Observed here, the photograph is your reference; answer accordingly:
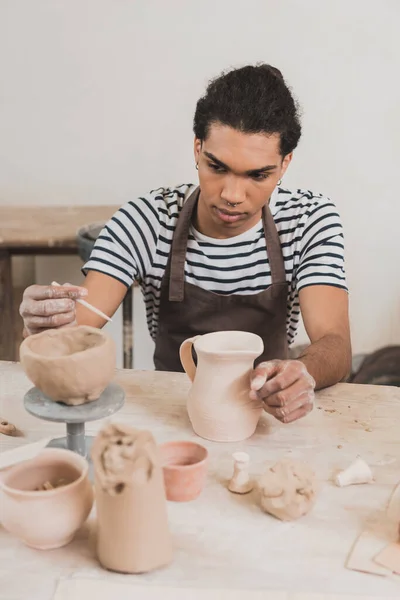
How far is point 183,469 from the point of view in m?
1.08

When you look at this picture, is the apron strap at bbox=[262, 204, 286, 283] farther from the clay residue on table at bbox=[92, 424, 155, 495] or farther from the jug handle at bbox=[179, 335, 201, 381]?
the clay residue on table at bbox=[92, 424, 155, 495]

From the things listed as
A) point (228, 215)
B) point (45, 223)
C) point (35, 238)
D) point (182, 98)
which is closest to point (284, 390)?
point (228, 215)

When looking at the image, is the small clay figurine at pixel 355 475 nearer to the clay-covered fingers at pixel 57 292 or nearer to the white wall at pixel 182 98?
the clay-covered fingers at pixel 57 292

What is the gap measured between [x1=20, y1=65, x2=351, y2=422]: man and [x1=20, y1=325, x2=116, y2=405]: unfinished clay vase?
0.60 m

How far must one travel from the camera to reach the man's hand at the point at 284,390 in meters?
1.27

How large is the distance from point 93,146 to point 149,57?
0.52 m

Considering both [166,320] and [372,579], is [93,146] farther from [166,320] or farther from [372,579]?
[372,579]

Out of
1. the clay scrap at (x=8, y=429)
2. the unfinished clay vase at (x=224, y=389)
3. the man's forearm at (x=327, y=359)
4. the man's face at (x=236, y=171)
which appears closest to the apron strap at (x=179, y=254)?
the man's face at (x=236, y=171)

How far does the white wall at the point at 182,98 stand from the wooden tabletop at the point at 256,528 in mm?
1983

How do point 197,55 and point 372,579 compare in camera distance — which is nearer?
point 372,579

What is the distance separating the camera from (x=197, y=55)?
3205 millimetres

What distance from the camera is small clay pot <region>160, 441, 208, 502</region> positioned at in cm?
109

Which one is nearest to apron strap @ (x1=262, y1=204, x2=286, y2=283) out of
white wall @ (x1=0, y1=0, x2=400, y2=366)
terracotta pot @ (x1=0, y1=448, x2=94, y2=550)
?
terracotta pot @ (x1=0, y1=448, x2=94, y2=550)

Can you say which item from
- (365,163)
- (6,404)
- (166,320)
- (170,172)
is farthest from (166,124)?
(6,404)
